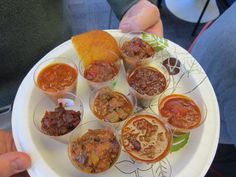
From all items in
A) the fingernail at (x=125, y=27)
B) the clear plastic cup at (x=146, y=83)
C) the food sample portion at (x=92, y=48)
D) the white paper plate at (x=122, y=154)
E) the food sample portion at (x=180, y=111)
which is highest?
the fingernail at (x=125, y=27)

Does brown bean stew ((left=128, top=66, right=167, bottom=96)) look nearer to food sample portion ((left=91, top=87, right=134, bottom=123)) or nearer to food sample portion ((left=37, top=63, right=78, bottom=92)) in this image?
food sample portion ((left=91, top=87, right=134, bottom=123))

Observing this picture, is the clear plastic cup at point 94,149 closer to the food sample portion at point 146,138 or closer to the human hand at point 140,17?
the food sample portion at point 146,138

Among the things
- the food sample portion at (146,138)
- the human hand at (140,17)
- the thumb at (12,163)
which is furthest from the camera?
the human hand at (140,17)

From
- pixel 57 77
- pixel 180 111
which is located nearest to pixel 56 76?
pixel 57 77

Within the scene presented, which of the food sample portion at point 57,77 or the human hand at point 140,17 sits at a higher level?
the human hand at point 140,17

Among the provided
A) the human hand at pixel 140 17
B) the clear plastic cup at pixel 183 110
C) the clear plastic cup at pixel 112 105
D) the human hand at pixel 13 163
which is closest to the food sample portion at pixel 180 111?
the clear plastic cup at pixel 183 110

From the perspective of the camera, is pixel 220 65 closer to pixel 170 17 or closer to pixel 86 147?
pixel 86 147

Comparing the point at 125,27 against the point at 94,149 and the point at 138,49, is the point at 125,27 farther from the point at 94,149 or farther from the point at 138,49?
the point at 94,149

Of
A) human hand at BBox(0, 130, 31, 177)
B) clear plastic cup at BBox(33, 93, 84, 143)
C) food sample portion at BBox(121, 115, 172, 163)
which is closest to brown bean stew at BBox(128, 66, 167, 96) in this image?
food sample portion at BBox(121, 115, 172, 163)
